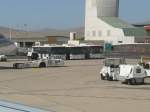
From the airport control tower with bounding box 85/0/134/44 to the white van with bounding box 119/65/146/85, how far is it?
141m

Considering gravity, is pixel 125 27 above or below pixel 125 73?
above

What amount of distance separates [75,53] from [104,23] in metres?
90.0

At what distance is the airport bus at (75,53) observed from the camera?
296 feet

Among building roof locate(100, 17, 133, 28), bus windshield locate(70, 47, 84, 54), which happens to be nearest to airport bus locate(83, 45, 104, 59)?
bus windshield locate(70, 47, 84, 54)

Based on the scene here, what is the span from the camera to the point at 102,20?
181250 millimetres

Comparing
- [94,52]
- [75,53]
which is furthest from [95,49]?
[75,53]

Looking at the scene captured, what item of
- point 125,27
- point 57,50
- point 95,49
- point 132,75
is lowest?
point 132,75

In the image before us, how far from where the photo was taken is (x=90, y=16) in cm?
18338

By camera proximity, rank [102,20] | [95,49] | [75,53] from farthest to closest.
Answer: [102,20]
[95,49]
[75,53]

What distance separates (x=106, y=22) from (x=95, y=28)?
16.9ft

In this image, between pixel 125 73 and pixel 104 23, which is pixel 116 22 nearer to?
pixel 104 23

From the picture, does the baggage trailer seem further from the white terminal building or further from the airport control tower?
the airport control tower

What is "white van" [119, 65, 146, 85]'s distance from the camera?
3110cm

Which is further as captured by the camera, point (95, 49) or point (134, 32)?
point (134, 32)
